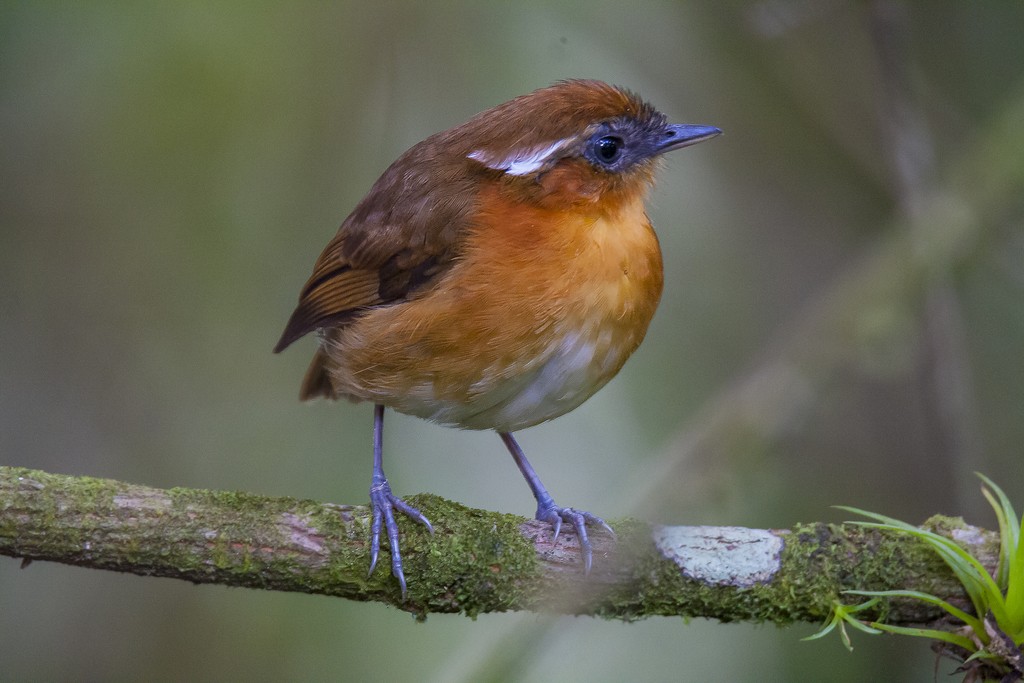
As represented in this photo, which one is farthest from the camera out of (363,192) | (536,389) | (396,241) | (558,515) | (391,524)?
(363,192)

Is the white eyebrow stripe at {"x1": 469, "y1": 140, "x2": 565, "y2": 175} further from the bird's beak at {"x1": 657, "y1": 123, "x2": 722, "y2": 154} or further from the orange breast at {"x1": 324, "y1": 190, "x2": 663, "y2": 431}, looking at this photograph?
the bird's beak at {"x1": 657, "y1": 123, "x2": 722, "y2": 154}

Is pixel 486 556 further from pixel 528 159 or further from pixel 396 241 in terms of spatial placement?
pixel 528 159

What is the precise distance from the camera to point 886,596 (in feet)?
9.73

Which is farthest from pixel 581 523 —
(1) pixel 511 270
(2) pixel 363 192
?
(2) pixel 363 192

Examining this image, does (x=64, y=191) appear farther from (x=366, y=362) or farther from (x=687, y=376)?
(x=687, y=376)

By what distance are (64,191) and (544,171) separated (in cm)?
305

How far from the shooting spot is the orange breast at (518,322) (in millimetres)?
3189

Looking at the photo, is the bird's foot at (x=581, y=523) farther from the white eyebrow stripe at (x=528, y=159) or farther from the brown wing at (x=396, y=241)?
the white eyebrow stripe at (x=528, y=159)

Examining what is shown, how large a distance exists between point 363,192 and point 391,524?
9.52 ft

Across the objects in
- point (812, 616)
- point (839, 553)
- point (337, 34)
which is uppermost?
point (337, 34)

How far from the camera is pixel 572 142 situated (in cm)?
342

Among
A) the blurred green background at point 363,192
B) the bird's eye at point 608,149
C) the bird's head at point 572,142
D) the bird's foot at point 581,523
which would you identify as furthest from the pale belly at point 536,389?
the blurred green background at point 363,192

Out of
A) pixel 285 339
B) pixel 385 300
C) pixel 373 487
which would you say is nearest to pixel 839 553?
pixel 373 487

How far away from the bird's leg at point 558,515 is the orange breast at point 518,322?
13.4 inches
